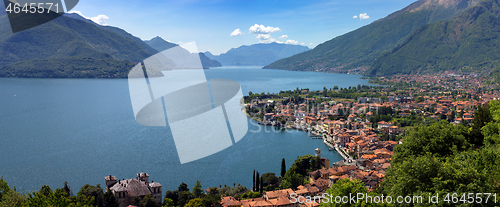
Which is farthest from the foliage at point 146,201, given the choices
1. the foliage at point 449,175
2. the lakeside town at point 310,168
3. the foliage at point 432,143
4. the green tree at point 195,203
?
the foliage at point 432,143

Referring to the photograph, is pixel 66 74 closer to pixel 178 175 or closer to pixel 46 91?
pixel 46 91

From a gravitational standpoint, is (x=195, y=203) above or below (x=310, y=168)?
above

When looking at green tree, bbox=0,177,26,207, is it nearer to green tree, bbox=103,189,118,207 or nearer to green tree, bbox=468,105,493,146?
green tree, bbox=103,189,118,207

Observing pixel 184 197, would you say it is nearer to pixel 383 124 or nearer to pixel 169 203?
pixel 169 203

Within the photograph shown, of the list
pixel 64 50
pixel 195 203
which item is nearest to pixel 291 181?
pixel 195 203

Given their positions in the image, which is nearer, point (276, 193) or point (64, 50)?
point (276, 193)

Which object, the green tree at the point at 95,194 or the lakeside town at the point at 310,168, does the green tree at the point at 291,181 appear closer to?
the lakeside town at the point at 310,168
